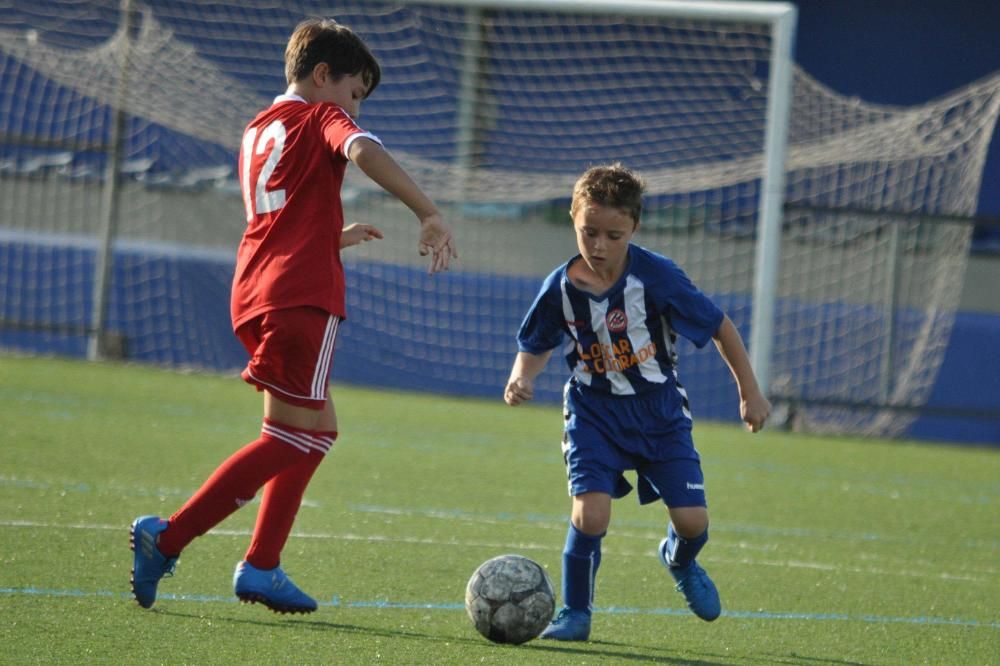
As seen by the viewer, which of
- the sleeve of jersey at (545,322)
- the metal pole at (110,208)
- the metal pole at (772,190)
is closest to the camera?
the sleeve of jersey at (545,322)

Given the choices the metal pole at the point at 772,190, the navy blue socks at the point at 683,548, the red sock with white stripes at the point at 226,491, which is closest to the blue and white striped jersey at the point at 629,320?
the navy blue socks at the point at 683,548

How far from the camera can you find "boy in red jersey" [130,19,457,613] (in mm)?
3838

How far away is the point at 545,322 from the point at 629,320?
0.86 feet

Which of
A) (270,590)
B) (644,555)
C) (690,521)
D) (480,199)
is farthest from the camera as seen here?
(480,199)

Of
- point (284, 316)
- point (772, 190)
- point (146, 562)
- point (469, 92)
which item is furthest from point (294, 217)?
point (469, 92)

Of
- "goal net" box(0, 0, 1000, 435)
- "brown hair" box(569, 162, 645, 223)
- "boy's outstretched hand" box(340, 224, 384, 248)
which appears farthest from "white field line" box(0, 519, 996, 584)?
"goal net" box(0, 0, 1000, 435)

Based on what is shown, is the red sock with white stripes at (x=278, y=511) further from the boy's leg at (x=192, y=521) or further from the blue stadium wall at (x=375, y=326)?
the blue stadium wall at (x=375, y=326)

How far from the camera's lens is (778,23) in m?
9.80

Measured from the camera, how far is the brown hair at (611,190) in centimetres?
405

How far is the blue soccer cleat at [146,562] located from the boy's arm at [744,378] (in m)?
1.70

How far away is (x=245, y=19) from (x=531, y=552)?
8.87 m

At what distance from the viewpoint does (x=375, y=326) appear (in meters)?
11.8

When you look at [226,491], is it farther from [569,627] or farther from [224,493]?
[569,627]

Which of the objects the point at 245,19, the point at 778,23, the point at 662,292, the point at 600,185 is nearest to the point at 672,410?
the point at 662,292
